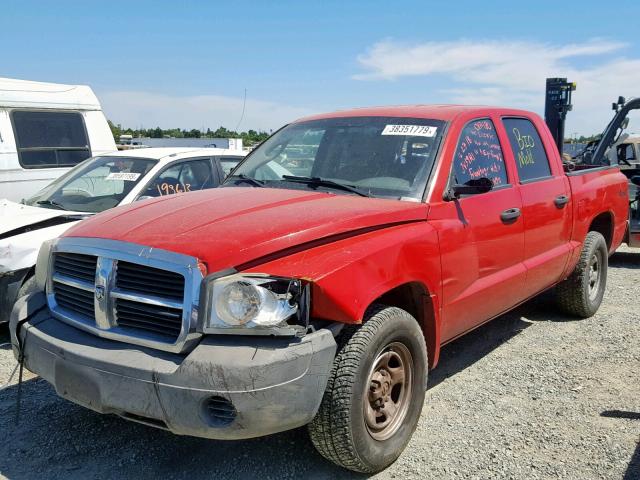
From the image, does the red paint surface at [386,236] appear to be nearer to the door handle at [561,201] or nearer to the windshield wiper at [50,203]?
the door handle at [561,201]

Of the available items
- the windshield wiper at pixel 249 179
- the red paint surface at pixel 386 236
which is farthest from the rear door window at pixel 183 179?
the red paint surface at pixel 386 236

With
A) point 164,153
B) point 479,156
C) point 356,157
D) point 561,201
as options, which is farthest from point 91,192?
point 561,201

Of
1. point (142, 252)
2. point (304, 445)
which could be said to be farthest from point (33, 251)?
point (304, 445)

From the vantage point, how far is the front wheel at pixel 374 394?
2.73 m

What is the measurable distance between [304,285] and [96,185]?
13.4 ft

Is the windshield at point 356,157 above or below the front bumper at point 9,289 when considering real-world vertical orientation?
above

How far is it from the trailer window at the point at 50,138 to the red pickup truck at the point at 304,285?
188 inches

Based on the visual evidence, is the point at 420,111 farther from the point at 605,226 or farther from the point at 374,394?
the point at 605,226

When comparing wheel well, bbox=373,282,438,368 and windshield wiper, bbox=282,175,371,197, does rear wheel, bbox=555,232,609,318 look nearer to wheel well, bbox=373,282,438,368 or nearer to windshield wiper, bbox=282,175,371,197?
wheel well, bbox=373,282,438,368

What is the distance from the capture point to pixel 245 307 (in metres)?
2.55

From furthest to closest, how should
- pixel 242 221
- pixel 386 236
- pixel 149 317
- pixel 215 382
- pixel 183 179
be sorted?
pixel 183 179, pixel 386 236, pixel 242 221, pixel 149 317, pixel 215 382

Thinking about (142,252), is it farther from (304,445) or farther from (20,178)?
(20,178)

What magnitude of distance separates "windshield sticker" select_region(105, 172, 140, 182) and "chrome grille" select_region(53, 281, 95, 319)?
2.82 m

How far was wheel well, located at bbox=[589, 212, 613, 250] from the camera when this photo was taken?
5977mm
